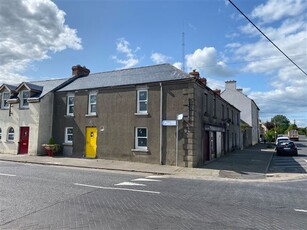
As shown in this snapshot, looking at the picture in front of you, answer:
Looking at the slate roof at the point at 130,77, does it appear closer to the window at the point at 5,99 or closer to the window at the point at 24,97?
the window at the point at 24,97

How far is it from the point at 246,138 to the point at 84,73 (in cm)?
2838

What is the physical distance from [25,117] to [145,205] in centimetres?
1838

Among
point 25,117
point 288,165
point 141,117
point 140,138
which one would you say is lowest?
point 288,165

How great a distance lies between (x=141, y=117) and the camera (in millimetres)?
18062

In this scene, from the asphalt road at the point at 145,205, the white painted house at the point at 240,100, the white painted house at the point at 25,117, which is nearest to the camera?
the asphalt road at the point at 145,205

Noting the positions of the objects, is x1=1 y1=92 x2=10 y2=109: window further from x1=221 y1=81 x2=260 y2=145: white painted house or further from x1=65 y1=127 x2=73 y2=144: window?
x1=221 y1=81 x2=260 y2=145: white painted house

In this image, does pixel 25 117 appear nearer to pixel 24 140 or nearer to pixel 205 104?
pixel 24 140

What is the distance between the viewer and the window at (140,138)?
17969 mm

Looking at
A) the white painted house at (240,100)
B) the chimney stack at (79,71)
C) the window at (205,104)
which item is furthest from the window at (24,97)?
the white painted house at (240,100)

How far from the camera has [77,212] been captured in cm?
659

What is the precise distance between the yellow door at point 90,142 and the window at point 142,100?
4.14 m

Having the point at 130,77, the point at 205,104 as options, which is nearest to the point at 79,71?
the point at 130,77

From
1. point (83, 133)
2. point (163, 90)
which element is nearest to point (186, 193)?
point (163, 90)

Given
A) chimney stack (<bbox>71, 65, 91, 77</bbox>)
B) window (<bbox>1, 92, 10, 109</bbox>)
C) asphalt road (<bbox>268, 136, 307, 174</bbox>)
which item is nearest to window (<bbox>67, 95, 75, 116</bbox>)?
chimney stack (<bbox>71, 65, 91, 77</bbox>)
